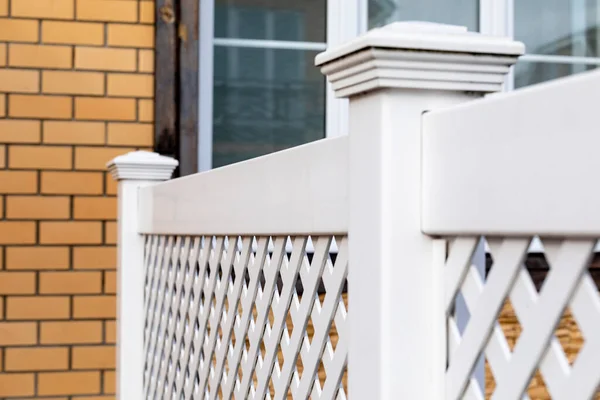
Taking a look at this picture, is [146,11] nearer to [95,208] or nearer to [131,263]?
[95,208]

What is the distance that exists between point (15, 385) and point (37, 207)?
2.06 feet

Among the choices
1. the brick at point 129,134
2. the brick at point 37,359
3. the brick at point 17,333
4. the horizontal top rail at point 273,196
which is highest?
the brick at point 129,134

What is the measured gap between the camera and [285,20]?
132 inches

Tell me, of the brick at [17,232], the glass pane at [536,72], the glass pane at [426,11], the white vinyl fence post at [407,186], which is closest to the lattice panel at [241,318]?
the white vinyl fence post at [407,186]

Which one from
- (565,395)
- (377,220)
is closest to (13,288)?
(377,220)

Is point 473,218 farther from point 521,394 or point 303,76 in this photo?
point 303,76

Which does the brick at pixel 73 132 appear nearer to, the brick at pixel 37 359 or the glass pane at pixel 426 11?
the brick at pixel 37 359

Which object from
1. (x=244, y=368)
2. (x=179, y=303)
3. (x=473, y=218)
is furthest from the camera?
(x=179, y=303)

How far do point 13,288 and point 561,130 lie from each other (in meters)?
2.79

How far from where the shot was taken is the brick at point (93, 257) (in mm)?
3197

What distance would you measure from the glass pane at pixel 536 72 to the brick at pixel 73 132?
162cm

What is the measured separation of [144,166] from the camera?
2447 mm

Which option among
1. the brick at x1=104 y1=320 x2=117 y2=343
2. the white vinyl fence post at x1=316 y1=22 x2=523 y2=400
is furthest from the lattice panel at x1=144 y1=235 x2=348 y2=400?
the brick at x1=104 y1=320 x2=117 y2=343

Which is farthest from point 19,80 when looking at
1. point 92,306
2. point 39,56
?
point 92,306
